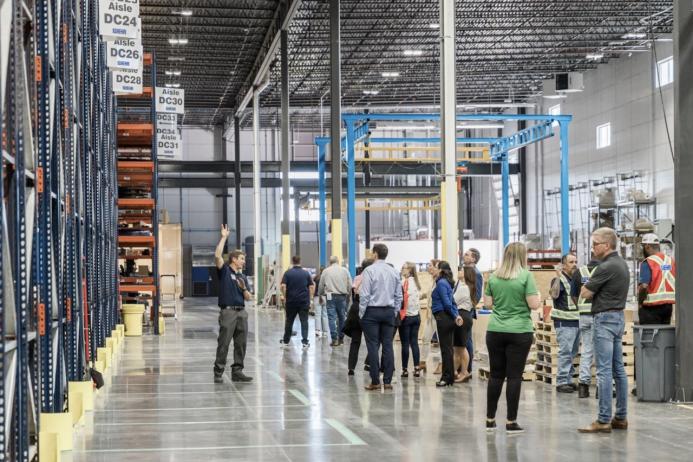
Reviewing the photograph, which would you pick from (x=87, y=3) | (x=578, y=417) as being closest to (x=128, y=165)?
(x=87, y=3)

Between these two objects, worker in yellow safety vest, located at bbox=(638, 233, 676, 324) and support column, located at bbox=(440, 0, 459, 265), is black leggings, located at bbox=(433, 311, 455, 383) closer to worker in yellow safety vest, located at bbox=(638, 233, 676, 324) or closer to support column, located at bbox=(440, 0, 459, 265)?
worker in yellow safety vest, located at bbox=(638, 233, 676, 324)

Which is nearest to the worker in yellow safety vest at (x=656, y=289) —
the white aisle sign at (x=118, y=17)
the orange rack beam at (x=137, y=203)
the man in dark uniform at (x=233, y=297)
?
the man in dark uniform at (x=233, y=297)

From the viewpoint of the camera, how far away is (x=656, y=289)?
11.8m

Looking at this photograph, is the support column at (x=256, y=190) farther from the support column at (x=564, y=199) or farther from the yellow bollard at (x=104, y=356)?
the yellow bollard at (x=104, y=356)

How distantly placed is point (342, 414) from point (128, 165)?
1453 cm

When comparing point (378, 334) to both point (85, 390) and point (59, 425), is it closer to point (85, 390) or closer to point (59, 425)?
point (85, 390)

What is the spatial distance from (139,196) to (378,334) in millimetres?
14218

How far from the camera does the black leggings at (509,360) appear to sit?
911cm

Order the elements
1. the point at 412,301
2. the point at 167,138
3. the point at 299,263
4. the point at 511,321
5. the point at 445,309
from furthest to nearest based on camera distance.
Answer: the point at 167,138, the point at 299,263, the point at 412,301, the point at 445,309, the point at 511,321

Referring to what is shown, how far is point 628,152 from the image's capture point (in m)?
34.7

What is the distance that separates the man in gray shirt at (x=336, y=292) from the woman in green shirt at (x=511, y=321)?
376 inches

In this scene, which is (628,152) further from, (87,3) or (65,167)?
(65,167)

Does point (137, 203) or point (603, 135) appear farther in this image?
point (603, 135)

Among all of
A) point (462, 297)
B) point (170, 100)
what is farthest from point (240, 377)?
point (170, 100)
